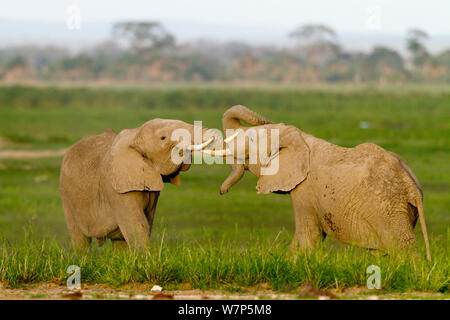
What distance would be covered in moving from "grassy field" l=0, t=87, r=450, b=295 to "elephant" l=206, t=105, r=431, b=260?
0.19 metres

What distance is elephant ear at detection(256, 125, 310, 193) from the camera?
25.7 feet

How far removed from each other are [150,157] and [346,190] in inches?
60.4

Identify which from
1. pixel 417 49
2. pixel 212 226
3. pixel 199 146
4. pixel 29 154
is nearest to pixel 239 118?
pixel 199 146

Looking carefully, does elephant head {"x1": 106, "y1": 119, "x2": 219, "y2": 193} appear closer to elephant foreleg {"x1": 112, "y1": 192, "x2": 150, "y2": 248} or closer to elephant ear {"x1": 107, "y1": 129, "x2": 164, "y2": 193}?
elephant ear {"x1": 107, "y1": 129, "x2": 164, "y2": 193}

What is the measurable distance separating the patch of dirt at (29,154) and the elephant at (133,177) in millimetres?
13092

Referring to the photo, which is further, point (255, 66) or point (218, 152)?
point (255, 66)

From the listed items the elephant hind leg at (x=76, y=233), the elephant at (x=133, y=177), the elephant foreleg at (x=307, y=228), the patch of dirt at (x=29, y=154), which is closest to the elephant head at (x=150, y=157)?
the elephant at (x=133, y=177)

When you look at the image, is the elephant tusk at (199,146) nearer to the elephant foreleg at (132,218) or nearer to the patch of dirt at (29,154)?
the elephant foreleg at (132,218)

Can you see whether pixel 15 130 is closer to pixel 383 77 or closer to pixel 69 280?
pixel 69 280

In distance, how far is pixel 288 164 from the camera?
7.94 m

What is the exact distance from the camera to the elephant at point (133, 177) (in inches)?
309

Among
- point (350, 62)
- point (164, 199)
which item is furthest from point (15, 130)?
point (350, 62)

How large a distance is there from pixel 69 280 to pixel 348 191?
82.1 inches

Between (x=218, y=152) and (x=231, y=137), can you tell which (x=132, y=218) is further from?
(x=231, y=137)
